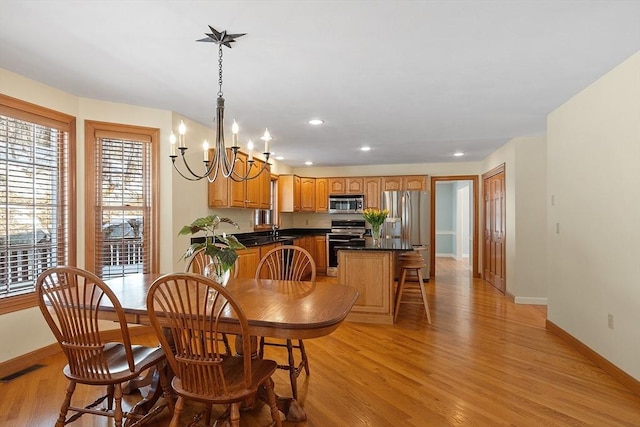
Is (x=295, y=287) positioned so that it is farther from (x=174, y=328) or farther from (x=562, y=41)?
(x=562, y=41)

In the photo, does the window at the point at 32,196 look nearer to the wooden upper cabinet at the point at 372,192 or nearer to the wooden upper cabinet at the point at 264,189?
the wooden upper cabinet at the point at 264,189

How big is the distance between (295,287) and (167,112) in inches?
101

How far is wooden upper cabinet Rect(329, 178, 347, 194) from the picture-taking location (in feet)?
25.1

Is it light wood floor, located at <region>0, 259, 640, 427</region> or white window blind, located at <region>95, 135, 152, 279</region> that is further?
white window blind, located at <region>95, 135, 152, 279</region>

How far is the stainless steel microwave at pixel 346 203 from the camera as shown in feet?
24.5

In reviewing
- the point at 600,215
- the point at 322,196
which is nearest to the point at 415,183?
the point at 322,196

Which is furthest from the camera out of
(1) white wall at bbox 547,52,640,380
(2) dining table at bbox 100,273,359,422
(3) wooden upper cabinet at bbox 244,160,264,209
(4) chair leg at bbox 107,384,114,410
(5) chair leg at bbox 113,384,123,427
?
(3) wooden upper cabinet at bbox 244,160,264,209

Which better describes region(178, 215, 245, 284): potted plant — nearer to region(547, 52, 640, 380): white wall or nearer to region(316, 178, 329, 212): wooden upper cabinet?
region(547, 52, 640, 380): white wall

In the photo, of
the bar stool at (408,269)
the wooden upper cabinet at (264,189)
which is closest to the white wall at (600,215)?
the bar stool at (408,269)

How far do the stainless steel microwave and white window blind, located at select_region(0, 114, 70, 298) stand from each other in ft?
16.4

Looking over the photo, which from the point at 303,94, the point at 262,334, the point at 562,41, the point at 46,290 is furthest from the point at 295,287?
the point at 562,41

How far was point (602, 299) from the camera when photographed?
9.63ft

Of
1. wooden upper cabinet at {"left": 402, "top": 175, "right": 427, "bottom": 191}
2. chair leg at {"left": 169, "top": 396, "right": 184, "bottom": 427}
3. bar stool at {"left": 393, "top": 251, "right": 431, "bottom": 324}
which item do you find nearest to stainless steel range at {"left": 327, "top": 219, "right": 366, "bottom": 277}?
wooden upper cabinet at {"left": 402, "top": 175, "right": 427, "bottom": 191}

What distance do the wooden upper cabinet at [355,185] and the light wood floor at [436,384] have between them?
3.92 metres
